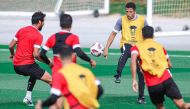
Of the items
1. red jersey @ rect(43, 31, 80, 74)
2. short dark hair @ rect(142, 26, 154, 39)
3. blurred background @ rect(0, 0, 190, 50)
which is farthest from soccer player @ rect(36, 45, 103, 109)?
blurred background @ rect(0, 0, 190, 50)

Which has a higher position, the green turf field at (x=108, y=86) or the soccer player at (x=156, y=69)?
the soccer player at (x=156, y=69)

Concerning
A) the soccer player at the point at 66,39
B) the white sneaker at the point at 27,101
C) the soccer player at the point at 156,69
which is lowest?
the white sneaker at the point at 27,101

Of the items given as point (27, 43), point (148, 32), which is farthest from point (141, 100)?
point (148, 32)

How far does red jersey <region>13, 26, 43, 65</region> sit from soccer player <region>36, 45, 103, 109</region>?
4748 mm

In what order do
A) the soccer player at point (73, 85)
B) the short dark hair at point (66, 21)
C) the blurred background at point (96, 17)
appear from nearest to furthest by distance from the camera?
the soccer player at point (73, 85), the short dark hair at point (66, 21), the blurred background at point (96, 17)

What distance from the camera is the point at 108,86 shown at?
59.9ft

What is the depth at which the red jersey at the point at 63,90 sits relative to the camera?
10102mm

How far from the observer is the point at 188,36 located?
28.3 meters

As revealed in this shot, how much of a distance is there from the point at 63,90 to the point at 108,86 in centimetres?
808

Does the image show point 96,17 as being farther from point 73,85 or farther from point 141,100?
point 73,85

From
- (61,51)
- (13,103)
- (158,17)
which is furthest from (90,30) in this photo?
(61,51)

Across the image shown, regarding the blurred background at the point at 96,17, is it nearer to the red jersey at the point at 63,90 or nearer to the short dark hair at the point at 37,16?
the short dark hair at the point at 37,16

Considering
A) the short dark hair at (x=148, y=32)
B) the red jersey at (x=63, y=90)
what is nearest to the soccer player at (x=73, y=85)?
the red jersey at (x=63, y=90)

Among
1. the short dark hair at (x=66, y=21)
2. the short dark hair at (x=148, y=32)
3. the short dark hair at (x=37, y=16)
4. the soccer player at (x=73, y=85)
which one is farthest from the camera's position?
the short dark hair at (x=37, y=16)
